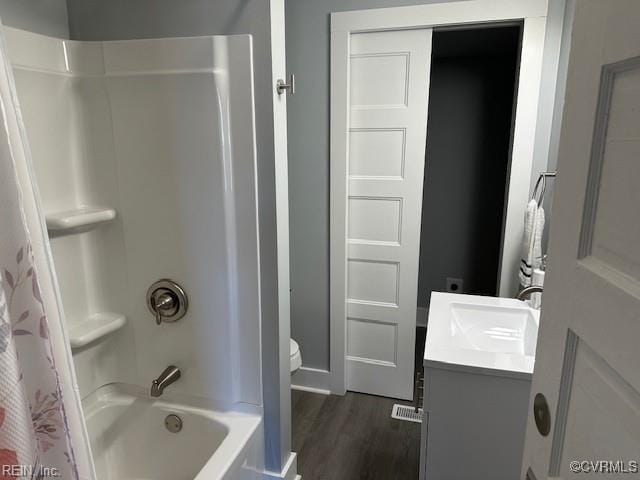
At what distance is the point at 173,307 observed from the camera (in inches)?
62.3

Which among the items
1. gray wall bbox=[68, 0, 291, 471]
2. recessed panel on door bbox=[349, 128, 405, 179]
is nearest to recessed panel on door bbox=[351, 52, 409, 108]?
recessed panel on door bbox=[349, 128, 405, 179]

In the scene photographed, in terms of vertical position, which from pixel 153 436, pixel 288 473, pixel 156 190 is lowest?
pixel 288 473

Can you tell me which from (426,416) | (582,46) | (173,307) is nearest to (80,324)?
(173,307)

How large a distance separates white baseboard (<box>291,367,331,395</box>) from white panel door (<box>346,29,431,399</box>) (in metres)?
0.14

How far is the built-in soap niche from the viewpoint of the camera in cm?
137

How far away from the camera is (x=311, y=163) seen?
2301 mm

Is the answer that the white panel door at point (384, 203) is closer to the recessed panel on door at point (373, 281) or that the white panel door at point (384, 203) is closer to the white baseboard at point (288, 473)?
the recessed panel on door at point (373, 281)

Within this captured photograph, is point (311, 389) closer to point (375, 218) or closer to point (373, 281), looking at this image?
point (373, 281)

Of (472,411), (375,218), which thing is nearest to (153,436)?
(472,411)

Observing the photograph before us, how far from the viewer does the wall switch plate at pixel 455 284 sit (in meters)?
3.39

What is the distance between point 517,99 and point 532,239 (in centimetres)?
67

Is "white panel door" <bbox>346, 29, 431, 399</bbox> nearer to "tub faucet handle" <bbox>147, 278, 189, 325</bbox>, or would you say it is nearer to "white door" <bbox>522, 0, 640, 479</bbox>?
"tub faucet handle" <bbox>147, 278, 189, 325</bbox>

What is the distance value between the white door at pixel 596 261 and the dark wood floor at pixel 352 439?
1.46 meters

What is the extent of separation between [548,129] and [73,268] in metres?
2.13
